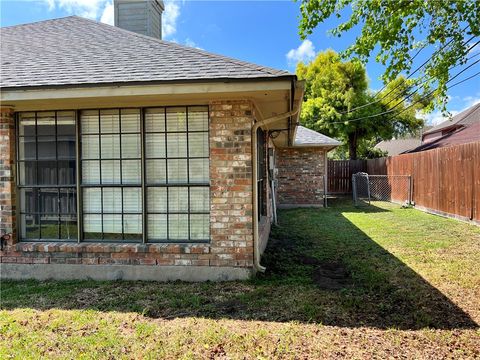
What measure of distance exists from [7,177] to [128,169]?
174 centimetres

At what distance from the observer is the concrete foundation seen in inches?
194

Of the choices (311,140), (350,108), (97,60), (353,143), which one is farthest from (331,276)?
(353,143)

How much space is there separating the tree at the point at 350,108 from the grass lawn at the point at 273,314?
1886cm

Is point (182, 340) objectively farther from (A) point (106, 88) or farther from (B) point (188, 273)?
(A) point (106, 88)

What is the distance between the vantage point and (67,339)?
3.37 m

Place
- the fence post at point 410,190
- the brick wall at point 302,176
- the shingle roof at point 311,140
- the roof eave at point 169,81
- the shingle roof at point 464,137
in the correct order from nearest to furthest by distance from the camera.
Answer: the roof eave at point 169,81, the shingle roof at point 311,140, the fence post at point 410,190, the brick wall at point 302,176, the shingle roof at point 464,137

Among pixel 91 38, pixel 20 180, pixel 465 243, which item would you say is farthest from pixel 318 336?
pixel 91 38

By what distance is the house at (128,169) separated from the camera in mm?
4836

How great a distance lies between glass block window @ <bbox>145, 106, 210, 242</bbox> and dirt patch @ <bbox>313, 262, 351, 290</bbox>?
169 cm

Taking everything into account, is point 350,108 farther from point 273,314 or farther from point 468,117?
point 273,314

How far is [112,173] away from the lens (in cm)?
520

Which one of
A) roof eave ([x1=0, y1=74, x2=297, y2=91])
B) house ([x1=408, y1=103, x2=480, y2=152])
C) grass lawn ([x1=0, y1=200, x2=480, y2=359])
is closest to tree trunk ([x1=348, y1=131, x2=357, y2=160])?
house ([x1=408, y1=103, x2=480, y2=152])

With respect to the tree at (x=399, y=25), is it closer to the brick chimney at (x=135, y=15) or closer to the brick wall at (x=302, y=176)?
the brick chimney at (x=135, y=15)

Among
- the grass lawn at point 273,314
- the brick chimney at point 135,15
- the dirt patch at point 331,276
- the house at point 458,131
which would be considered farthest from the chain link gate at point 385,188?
the brick chimney at point 135,15
